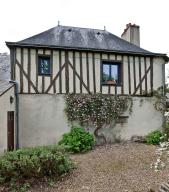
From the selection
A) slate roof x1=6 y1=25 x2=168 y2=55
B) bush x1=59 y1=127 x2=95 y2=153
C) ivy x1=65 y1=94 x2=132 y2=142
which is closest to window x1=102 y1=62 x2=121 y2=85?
slate roof x1=6 y1=25 x2=168 y2=55

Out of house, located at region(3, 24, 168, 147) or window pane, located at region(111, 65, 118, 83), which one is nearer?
house, located at region(3, 24, 168, 147)

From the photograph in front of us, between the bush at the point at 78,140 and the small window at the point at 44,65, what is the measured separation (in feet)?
7.90

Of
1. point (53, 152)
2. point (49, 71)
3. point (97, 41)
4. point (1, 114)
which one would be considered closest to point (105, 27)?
point (97, 41)

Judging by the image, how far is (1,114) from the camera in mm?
8156

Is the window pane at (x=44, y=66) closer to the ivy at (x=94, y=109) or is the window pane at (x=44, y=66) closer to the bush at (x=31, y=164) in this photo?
the ivy at (x=94, y=109)

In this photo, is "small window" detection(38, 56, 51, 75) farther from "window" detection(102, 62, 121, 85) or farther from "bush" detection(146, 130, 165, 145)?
"bush" detection(146, 130, 165, 145)

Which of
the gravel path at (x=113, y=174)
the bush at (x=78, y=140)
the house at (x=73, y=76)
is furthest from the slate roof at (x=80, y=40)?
the gravel path at (x=113, y=174)

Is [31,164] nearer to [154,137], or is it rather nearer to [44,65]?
[44,65]

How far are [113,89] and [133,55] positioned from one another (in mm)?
1669

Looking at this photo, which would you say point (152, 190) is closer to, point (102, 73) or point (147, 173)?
point (147, 173)

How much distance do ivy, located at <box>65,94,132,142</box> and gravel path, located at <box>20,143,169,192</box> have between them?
1749 mm

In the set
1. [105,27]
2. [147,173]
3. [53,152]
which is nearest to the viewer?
[53,152]

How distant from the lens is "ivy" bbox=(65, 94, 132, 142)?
1122 centimetres

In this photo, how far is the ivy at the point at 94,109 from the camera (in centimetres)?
1122
